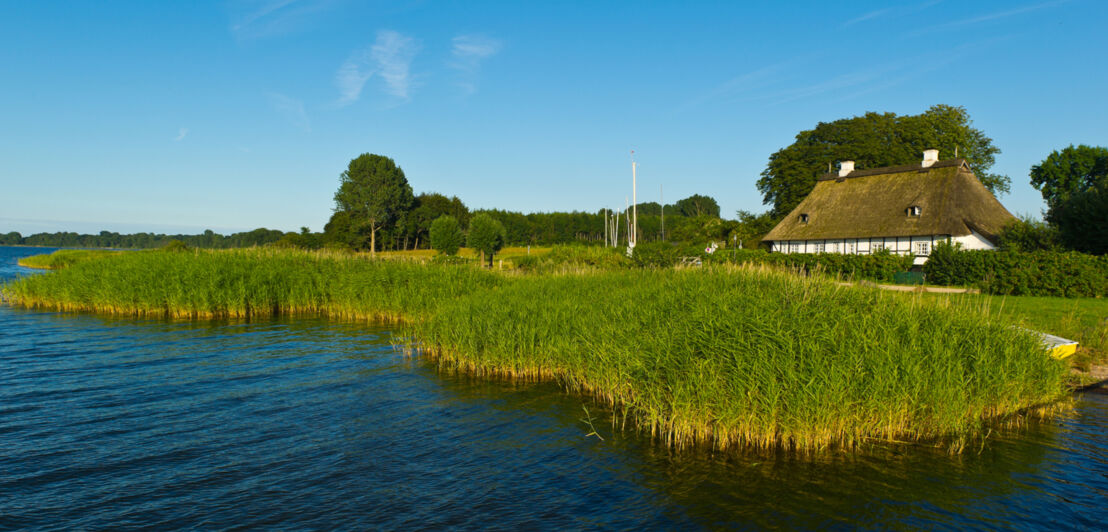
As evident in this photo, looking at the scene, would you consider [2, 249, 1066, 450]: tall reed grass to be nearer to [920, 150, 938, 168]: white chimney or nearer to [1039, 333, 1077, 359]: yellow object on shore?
[1039, 333, 1077, 359]: yellow object on shore

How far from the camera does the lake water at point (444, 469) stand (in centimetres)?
605

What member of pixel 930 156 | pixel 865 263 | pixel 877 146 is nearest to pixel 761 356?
pixel 865 263

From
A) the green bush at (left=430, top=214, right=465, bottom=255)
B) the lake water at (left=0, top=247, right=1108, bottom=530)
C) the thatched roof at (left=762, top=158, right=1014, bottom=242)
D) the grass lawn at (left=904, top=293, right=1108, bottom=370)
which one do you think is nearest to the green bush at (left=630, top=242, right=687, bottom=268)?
the grass lawn at (left=904, top=293, right=1108, bottom=370)

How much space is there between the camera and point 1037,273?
2197cm

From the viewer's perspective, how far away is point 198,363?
1294 cm

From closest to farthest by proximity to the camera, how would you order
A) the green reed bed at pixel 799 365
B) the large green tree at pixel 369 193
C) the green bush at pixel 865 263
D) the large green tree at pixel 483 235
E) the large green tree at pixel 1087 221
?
the green reed bed at pixel 799 365 < the large green tree at pixel 1087 221 < the green bush at pixel 865 263 < the large green tree at pixel 483 235 < the large green tree at pixel 369 193

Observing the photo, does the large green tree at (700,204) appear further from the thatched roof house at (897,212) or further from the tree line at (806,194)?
the thatched roof house at (897,212)

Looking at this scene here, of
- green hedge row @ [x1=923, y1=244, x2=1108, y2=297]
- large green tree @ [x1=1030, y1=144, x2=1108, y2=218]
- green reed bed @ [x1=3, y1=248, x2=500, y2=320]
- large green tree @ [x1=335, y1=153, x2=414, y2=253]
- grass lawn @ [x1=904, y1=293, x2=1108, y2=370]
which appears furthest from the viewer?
large green tree @ [x1=335, y1=153, x2=414, y2=253]

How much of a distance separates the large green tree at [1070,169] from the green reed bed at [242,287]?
61.9 metres

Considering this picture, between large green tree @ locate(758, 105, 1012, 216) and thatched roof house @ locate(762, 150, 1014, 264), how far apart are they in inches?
225

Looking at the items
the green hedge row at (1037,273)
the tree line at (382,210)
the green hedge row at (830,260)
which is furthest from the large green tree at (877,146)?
the green hedge row at (1037,273)

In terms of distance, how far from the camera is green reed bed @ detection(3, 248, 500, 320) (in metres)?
20.3

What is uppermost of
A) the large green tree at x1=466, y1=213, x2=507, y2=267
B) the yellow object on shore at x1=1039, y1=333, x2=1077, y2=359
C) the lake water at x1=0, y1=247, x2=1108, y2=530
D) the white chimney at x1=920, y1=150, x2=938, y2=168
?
the white chimney at x1=920, y1=150, x2=938, y2=168

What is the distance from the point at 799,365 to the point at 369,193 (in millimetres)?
73608
